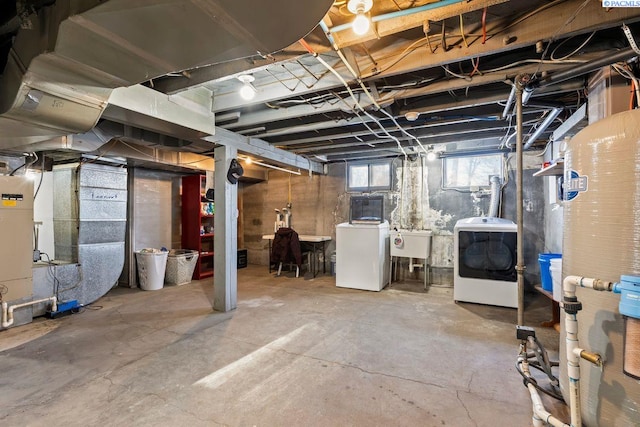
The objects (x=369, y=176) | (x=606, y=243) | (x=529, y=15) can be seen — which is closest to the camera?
(x=606, y=243)

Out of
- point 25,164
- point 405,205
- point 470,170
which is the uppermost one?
point 470,170

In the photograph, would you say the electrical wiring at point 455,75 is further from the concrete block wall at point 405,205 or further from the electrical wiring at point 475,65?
the concrete block wall at point 405,205

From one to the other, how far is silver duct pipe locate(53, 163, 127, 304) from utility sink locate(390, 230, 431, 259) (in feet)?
14.0

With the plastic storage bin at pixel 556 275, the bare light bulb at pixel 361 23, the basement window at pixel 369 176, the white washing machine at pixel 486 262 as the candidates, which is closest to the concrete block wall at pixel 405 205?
the basement window at pixel 369 176

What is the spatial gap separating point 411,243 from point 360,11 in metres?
3.83

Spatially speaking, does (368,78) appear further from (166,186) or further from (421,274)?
(166,186)

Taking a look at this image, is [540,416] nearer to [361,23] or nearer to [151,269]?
[361,23]

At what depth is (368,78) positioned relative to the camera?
7.46ft

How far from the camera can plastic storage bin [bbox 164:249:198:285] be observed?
4.99 meters

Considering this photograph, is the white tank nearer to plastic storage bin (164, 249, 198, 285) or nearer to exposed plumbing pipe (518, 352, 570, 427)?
exposed plumbing pipe (518, 352, 570, 427)

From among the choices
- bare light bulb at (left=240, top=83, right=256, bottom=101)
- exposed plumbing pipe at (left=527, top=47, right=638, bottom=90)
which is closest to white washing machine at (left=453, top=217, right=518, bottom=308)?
exposed plumbing pipe at (left=527, top=47, right=638, bottom=90)

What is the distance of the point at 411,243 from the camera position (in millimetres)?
4766

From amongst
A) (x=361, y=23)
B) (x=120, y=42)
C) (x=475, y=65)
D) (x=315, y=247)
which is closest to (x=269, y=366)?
(x=120, y=42)

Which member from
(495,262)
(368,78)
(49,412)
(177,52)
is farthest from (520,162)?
(49,412)
